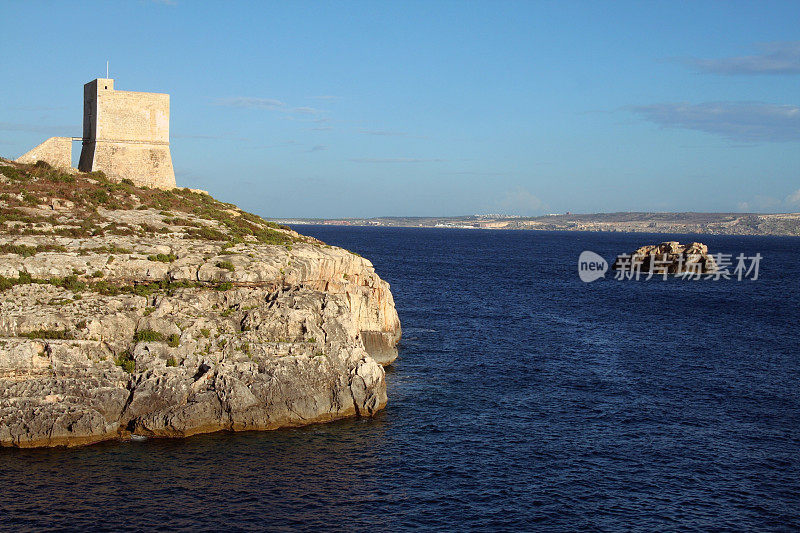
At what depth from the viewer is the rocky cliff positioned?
34250mm

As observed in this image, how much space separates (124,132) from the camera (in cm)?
5641

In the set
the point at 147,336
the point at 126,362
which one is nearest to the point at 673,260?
the point at 147,336

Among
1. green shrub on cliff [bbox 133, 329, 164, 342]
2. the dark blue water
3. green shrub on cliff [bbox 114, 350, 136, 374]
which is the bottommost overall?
the dark blue water

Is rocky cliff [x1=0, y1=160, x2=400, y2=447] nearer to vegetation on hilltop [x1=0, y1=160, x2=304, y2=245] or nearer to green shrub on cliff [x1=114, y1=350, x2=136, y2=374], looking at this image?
green shrub on cliff [x1=114, y1=350, x2=136, y2=374]

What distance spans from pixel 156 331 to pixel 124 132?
2511cm

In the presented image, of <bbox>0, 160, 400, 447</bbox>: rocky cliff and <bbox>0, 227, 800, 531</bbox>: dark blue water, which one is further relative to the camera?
<bbox>0, 160, 400, 447</bbox>: rocky cliff

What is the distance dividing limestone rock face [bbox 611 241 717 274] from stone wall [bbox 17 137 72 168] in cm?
10812

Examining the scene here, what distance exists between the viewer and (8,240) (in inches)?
1652

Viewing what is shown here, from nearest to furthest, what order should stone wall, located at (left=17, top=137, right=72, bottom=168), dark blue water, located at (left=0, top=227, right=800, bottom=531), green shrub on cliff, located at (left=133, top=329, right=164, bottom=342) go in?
dark blue water, located at (left=0, top=227, right=800, bottom=531), green shrub on cliff, located at (left=133, top=329, right=164, bottom=342), stone wall, located at (left=17, top=137, right=72, bottom=168)

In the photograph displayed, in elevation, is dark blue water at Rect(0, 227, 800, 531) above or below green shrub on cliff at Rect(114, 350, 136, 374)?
below

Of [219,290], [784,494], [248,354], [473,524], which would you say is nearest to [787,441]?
[784,494]

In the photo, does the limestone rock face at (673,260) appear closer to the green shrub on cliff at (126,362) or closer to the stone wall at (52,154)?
the stone wall at (52,154)

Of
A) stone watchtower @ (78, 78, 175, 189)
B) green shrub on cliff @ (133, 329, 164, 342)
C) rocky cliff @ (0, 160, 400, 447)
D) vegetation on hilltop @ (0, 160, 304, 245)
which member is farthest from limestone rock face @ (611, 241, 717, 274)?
green shrub on cliff @ (133, 329, 164, 342)

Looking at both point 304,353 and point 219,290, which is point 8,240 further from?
point 304,353
